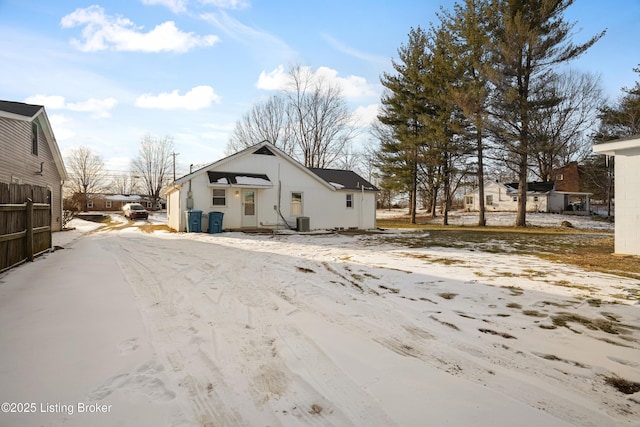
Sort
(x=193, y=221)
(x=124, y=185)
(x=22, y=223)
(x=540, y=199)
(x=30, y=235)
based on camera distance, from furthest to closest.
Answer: (x=124, y=185) < (x=540, y=199) < (x=193, y=221) < (x=30, y=235) < (x=22, y=223)

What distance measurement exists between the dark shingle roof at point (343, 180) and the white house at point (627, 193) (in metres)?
12.8

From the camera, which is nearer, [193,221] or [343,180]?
[193,221]

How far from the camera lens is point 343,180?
2161cm

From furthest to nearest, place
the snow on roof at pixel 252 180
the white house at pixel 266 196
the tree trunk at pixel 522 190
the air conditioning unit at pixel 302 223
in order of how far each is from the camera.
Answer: the tree trunk at pixel 522 190, the air conditioning unit at pixel 302 223, the snow on roof at pixel 252 180, the white house at pixel 266 196

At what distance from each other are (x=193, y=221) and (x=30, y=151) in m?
6.90

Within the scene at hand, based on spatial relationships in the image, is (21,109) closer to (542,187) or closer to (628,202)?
(628,202)

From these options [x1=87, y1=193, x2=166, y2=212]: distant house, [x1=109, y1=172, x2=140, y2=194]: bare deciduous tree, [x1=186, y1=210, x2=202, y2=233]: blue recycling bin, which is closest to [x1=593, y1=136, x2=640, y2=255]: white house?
[x1=186, y1=210, x2=202, y2=233]: blue recycling bin

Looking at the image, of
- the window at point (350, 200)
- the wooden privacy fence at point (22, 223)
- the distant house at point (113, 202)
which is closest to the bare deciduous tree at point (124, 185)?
the distant house at point (113, 202)

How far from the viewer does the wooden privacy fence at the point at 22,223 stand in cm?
621

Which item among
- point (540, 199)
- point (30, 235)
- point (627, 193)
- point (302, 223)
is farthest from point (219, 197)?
point (540, 199)

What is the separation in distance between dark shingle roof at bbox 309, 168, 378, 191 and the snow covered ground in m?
14.7

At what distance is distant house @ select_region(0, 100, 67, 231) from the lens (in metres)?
11.4

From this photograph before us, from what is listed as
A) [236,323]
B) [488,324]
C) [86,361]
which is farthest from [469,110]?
[86,361]

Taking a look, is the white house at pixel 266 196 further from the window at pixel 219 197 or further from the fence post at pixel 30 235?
the fence post at pixel 30 235
